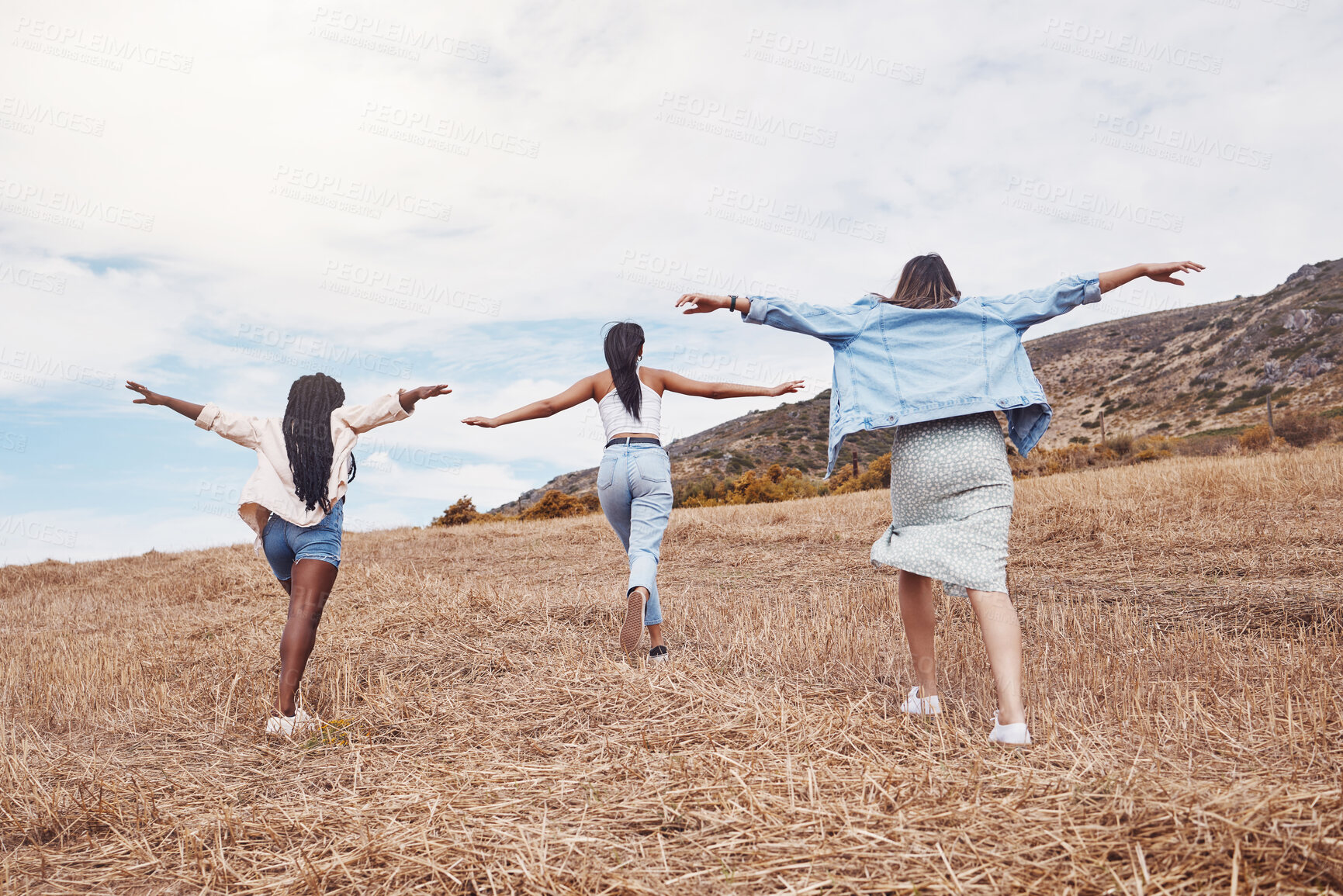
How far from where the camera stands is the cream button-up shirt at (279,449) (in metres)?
4.30

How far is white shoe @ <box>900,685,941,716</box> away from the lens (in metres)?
3.61

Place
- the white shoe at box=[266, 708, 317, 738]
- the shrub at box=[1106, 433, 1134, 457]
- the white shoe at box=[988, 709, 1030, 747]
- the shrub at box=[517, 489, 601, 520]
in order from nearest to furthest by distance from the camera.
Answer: the white shoe at box=[988, 709, 1030, 747], the white shoe at box=[266, 708, 317, 738], the shrub at box=[1106, 433, 1134, 457], the shrub at box=[517, 489, 601, 520]

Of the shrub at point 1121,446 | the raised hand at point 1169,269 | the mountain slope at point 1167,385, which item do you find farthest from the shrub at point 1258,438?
the raised hand at point 1169,269

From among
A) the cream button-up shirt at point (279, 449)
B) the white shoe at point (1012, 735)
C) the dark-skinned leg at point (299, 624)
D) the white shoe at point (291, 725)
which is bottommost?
the white shoe at point (1012, 735)

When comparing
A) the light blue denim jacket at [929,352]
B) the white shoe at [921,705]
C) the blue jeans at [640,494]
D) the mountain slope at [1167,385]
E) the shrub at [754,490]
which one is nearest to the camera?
the light blue denim jacket at [929,352]

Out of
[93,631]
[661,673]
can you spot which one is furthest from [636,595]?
[93,631]

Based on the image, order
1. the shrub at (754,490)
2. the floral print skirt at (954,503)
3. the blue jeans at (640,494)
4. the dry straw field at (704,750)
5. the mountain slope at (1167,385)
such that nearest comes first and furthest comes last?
the dry straw field at (704,750), the floral print skirt at (954,503), the blue jeans at (640,494), the shrub at (754,490), the mountain slope at (1167,385)

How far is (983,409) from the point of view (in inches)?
132

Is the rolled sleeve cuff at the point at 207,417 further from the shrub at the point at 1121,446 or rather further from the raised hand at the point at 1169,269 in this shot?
the shrub at the point at 1121,446

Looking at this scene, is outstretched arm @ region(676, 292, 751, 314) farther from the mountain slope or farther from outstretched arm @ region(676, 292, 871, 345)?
the mountain slope

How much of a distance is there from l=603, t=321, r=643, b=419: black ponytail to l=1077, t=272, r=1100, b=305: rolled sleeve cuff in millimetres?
2595

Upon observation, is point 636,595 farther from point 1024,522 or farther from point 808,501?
point 808,501

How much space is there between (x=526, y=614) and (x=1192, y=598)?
19.2ft

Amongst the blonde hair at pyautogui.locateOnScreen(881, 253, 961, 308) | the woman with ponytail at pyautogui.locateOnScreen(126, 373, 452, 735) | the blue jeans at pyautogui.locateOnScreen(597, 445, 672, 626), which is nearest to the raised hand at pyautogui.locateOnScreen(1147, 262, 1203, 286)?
the blonde hair at pyautogui.locateOnScreen(881, 253, 961, 308)
